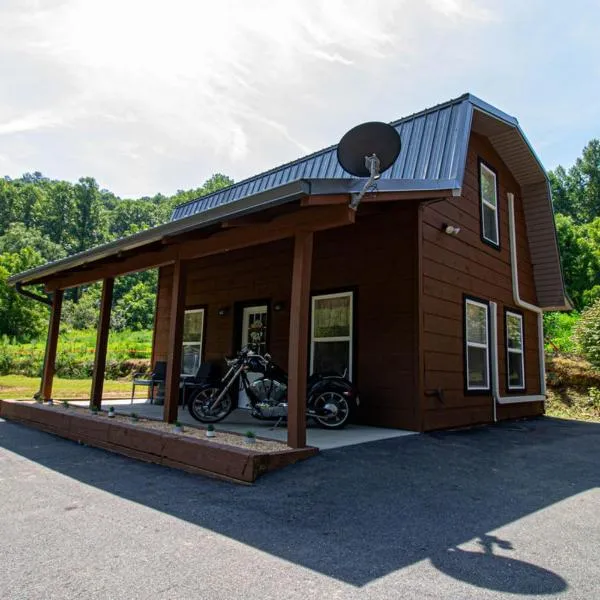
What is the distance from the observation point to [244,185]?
923cm

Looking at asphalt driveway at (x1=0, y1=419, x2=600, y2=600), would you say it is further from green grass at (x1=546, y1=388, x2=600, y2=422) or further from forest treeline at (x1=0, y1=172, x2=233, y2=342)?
forest treeline at (x1=0, y1=172, x2=233, y2=342)

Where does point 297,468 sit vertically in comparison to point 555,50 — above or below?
below

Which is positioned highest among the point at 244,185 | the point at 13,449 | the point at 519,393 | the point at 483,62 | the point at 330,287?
the point at 483,62

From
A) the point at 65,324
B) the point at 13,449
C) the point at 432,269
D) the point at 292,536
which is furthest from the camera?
→ the point at 65,324

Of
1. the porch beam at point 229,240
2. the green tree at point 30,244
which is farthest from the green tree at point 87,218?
the porch beam at point 229,240

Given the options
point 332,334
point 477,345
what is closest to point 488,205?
point 477,345

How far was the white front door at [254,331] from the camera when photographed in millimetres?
7379

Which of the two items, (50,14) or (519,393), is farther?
(519,393)

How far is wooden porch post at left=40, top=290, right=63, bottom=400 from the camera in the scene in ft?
23.4

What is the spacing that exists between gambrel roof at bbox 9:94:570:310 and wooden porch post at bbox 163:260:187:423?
1.91 ft

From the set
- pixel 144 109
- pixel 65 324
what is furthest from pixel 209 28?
pixel 65 324

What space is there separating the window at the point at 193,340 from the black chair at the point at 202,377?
0.60 m

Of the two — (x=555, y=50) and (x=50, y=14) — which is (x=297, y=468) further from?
(x=555, y=50)

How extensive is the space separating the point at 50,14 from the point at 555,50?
21.8 ft
